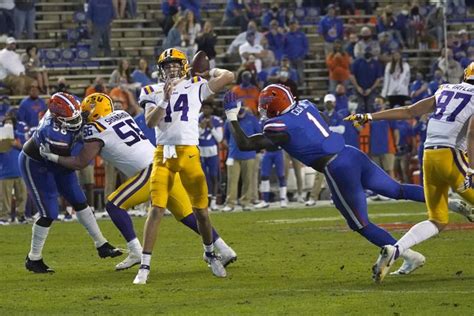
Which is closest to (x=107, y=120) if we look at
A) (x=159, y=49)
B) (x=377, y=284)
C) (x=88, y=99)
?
(x=88, y=99)

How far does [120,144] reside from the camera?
12.4 m

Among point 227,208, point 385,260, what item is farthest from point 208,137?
point 385,260

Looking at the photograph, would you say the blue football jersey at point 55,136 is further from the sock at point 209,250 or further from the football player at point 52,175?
the sock at point 209,250

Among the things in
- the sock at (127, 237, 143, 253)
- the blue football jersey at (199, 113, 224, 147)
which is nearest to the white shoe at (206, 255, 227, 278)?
the sock at (127, 237, 143, 253)

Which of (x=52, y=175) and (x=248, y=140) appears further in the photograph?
(x=52, y=175)

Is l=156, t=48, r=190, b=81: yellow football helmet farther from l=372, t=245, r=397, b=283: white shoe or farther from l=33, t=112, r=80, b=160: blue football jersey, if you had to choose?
l=372, t=245, r=397, b=283: white shoe

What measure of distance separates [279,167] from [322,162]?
444 inches

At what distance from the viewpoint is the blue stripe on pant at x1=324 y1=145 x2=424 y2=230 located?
10.8 meters

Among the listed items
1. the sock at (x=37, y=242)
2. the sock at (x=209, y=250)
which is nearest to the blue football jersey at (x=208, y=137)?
the sock at (x=37, y=242)

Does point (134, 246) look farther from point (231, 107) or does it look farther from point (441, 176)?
point (441, 176)

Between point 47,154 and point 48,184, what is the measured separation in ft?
1.53

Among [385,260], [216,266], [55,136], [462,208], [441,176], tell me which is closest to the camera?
[385,260]

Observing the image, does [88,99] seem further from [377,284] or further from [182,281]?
[377,284]

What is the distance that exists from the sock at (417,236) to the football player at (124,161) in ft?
6.57
